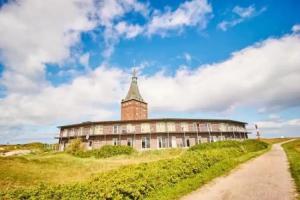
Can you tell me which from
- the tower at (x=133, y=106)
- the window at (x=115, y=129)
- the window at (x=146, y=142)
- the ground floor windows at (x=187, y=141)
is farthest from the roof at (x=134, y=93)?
the ground floor windows at (x=187, y=141)

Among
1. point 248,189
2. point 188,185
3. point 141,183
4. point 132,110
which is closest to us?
point 141,183

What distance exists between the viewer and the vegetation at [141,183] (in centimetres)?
566

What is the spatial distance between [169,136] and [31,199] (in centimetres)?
3938

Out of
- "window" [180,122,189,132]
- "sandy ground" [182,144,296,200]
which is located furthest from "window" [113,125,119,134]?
"sandy ground" [182,144,296,200]

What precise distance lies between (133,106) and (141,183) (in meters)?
52.6

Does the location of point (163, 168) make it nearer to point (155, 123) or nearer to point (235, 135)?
point (155, 123)

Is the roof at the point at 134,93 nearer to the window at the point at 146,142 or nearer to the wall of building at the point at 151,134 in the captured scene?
the wall of building at the point at 151,134

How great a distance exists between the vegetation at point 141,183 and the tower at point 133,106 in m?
46.4

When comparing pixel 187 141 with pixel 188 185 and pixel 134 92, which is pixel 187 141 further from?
pixel 188 185

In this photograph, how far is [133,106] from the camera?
59.9 m

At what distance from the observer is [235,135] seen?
169 feet

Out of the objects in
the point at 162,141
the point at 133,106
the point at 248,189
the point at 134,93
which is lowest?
the point at 248,189

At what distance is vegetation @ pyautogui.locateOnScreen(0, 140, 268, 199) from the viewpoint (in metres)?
5.66

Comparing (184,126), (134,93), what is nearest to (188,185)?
(184,126)
